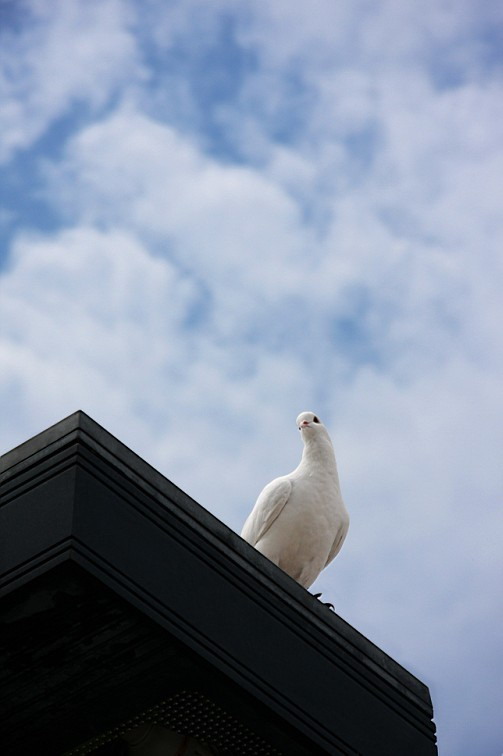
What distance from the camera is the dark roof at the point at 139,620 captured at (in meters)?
→ 4.68

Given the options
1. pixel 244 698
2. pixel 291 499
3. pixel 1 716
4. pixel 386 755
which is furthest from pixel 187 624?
pixel 291 499

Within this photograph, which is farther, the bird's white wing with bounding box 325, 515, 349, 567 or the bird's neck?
the bird's neck

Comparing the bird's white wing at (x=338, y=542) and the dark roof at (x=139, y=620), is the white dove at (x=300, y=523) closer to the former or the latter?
the bird's white wing at (x=338, y=542)

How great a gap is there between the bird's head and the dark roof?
341 cm

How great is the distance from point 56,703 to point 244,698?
80 cm

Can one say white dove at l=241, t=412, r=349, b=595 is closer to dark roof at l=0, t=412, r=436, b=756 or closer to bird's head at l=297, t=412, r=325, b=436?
bird's head at l=297, t=412, r=325, b=436

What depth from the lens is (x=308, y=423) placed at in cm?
908

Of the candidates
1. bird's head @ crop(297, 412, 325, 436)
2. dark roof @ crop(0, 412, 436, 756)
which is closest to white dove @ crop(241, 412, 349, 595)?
bird's head @ crop(297, 412, 325, 436)

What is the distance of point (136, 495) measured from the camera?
4.99 m

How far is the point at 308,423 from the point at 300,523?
106 centimetres

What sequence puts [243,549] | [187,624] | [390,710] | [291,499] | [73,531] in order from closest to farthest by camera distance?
1. [73,531]
2. [187,624]
3. [243,549]
4. [390,710]
5. [291,499]

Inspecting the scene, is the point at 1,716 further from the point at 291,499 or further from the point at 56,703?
the point at 291,499

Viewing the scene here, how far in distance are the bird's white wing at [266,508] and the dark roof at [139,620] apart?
263 cm

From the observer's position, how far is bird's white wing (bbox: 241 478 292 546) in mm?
8297
